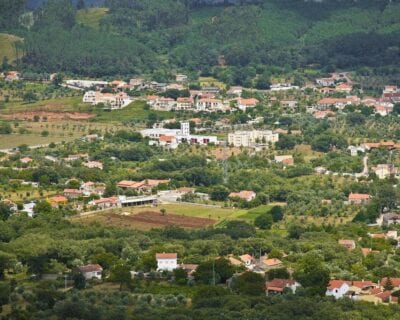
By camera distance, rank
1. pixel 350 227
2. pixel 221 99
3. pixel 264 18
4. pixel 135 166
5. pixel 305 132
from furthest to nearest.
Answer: pixel 264 18 < pixel 221 99 < pixel 305 132 < pixel 135 166 < pixel 350 227

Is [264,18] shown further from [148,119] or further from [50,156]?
[50,156]

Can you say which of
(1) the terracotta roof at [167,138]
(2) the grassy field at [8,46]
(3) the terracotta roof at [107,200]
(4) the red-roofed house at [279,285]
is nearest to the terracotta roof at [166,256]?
(4) the red-roofed house at [279,285]

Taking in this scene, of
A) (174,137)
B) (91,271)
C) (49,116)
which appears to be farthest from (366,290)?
(49,116)

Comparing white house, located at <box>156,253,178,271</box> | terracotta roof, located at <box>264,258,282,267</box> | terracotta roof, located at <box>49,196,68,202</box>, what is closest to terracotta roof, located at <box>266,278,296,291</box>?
terracotta roof, located at <box>264,258,282,267</box>

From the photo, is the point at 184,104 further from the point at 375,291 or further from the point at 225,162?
the point at 375,291

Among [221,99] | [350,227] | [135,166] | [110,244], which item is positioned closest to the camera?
[110,244]

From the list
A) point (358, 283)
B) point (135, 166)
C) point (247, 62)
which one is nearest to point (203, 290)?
point (358, 283)
